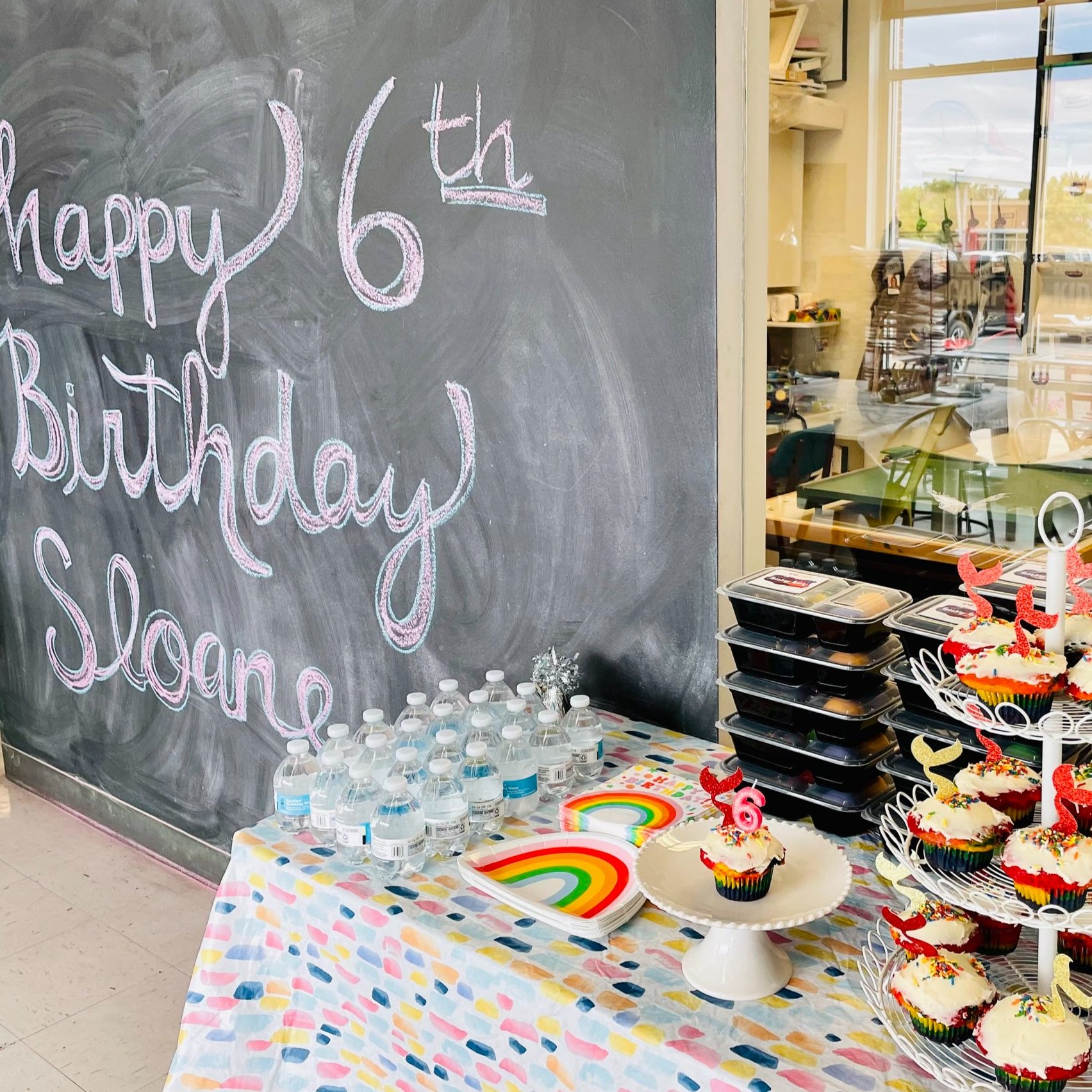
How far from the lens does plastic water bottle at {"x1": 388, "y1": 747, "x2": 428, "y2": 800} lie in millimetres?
1680

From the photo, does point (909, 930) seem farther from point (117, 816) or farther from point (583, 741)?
point (117, 816)

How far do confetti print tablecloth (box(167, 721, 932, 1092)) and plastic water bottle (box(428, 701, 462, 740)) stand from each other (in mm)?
213

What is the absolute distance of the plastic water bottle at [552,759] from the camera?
1.82m

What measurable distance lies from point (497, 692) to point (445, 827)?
443 mm

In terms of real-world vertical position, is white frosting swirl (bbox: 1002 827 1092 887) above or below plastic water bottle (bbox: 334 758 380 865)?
above

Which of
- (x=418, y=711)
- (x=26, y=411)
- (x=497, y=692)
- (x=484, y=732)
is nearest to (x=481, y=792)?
(x=484, y=732)

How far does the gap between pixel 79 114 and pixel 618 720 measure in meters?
2.23


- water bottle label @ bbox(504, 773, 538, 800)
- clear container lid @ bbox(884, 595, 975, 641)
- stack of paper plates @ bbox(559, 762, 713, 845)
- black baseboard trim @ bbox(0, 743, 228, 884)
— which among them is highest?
clear container lid @ bbox(884, 595, 975, 641)

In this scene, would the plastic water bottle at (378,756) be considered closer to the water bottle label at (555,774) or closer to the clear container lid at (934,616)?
the water bottle label at (555,774)

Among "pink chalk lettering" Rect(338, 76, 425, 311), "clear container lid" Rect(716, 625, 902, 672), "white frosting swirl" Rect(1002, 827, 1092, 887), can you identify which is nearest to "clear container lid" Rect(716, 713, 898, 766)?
"clear container lid" Rect(716, 625, 902, 672)

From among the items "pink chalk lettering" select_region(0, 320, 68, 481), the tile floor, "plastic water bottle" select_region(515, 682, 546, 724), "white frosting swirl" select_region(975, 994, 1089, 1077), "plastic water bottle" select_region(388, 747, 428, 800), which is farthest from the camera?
"pink chalk lettering" select_region(0, 320, 68, 481)

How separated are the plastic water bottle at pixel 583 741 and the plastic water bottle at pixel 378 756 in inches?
Result: 11.6

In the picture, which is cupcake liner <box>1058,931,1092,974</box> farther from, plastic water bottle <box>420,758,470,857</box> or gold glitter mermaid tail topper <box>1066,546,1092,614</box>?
plastic water bottle <box>420,758,470,857</box>

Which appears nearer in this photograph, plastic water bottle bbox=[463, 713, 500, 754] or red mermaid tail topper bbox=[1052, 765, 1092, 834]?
red mermaid tail topper bbox=[1052, 765, 1092, 834]
